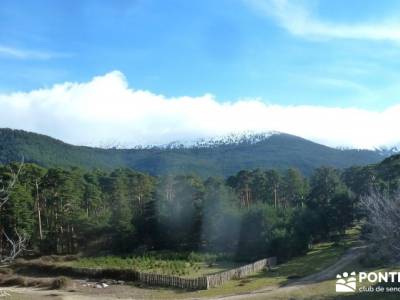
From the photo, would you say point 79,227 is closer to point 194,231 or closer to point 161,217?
point 161,217

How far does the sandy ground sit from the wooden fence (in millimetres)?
1687

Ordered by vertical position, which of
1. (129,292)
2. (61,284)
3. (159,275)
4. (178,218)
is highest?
(178,218)

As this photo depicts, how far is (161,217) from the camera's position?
199 feet

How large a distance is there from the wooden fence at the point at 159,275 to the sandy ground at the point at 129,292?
1.69 metres

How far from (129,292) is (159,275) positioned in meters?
3.13

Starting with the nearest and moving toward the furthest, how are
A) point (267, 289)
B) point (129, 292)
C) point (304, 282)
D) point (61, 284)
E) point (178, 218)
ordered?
point (267, 289)
point (304, 282)
point (129, 292)
point (61, 284)
point (178, 218)

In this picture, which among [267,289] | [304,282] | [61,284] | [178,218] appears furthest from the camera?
[178,218]

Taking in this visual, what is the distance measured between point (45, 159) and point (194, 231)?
13378 centimetres

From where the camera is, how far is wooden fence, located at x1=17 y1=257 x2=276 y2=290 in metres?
35.1

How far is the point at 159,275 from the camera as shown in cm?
3791

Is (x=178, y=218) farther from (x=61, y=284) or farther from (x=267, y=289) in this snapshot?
(x=267, y=289)

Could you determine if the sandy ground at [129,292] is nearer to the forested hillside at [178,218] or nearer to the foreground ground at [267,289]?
the foreground ground at [267,289]

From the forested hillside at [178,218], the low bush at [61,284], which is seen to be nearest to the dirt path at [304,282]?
the forested hillside at [178,218]

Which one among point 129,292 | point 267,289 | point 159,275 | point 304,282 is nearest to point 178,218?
point 159,275
